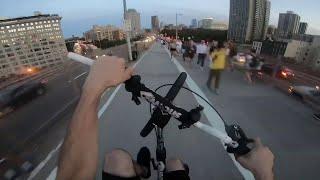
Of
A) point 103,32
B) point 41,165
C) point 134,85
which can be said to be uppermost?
point 134,85

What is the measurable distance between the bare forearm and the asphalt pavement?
1.51 m

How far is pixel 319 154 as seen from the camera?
17.9 feet

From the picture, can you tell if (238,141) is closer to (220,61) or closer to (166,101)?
(166,101)

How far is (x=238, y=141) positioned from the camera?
1681mm

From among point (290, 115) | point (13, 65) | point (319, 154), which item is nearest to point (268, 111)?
point (290, 115)

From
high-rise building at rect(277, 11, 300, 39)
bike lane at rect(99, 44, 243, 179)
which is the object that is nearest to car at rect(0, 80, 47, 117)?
bike lane at rect(99, 44, 243, 179)

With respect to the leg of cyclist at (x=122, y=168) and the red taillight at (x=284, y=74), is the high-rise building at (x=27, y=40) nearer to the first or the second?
the red taillight at (x=284, y=74)

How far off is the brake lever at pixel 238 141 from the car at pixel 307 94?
23.8 ft

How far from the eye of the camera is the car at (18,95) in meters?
13.6

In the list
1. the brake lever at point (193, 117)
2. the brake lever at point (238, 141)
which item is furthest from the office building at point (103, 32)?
the brake lever at point (238, 141)

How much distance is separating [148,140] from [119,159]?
351cm

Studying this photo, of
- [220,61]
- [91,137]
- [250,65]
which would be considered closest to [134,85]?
[91,137]

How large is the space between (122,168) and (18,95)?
1396 cm

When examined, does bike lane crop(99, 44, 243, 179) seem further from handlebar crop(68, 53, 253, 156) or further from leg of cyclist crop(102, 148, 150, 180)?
handlebar crop(68, 53, 253, 156)
